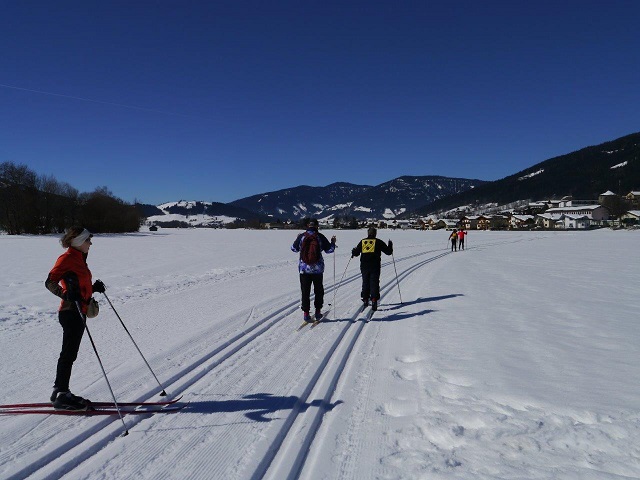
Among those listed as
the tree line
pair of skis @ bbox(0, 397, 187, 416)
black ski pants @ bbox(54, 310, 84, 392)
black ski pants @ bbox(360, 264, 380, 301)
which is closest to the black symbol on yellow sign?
black ski pants @ bbox(360, 264, 380, 301)

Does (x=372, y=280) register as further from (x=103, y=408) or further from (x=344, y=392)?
(x=103, y=408)

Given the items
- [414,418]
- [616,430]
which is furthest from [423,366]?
[616,430]

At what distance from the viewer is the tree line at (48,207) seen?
203 feet

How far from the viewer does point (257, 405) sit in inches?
155

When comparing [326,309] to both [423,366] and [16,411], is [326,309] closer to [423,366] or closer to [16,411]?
[423,366]

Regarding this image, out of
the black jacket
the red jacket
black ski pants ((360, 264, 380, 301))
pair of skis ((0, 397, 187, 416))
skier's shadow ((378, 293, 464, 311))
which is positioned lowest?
skier's shadow ((378, 293, 464, 311))

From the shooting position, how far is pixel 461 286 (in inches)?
468

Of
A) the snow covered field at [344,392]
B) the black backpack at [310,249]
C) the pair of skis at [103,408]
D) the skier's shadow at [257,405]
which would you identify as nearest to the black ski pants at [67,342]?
the pair of skis at [103,408]

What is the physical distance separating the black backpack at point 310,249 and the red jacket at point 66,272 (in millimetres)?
4023

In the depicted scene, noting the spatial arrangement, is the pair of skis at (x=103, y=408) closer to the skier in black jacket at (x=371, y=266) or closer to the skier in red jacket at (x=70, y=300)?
the skier in red jacket at (x=70, y=300)

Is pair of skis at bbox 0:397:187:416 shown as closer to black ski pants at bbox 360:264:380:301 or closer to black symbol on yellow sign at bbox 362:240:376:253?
black ski pants at bbox 360:264:380:301

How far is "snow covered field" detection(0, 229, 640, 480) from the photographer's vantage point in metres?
3.01

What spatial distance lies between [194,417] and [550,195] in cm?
21928

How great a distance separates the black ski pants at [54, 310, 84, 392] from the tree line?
68.7 meters
